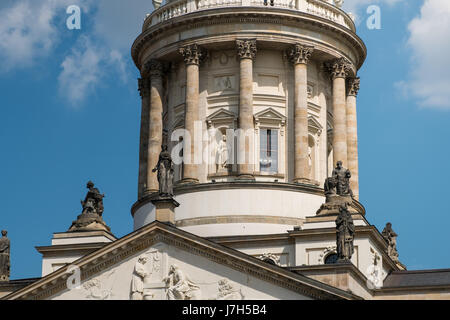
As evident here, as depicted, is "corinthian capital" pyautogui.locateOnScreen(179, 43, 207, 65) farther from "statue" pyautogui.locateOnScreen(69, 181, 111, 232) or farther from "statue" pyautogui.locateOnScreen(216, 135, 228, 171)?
"statue" pyautogui.locateOnScreen(69, 181, 111, 232)

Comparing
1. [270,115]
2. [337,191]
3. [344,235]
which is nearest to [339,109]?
[270,115]

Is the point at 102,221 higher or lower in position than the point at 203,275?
higher

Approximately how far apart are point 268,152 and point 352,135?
570 centimetres

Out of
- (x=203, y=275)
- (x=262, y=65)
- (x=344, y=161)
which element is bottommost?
(x=203, y=275)

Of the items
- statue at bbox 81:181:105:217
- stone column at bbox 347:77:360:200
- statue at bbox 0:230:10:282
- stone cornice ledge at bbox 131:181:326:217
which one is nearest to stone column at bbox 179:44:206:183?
stone cornice ledge at bbox 131:181:326:217

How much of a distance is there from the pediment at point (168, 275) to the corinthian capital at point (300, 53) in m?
15.2

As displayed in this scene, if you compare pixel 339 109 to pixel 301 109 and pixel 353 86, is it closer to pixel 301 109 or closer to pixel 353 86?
pixel 301 109

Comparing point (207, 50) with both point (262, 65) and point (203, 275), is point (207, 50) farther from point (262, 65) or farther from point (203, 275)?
point (203, 275)

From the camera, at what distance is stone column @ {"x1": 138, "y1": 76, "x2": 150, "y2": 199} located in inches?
2543

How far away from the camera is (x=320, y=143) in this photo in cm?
6372

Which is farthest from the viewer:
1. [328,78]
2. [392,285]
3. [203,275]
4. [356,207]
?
[328,78]

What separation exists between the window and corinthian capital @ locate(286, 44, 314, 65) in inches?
153

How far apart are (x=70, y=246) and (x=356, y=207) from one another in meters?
14.2

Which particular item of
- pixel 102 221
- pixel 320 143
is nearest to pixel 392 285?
pixel 320 143
